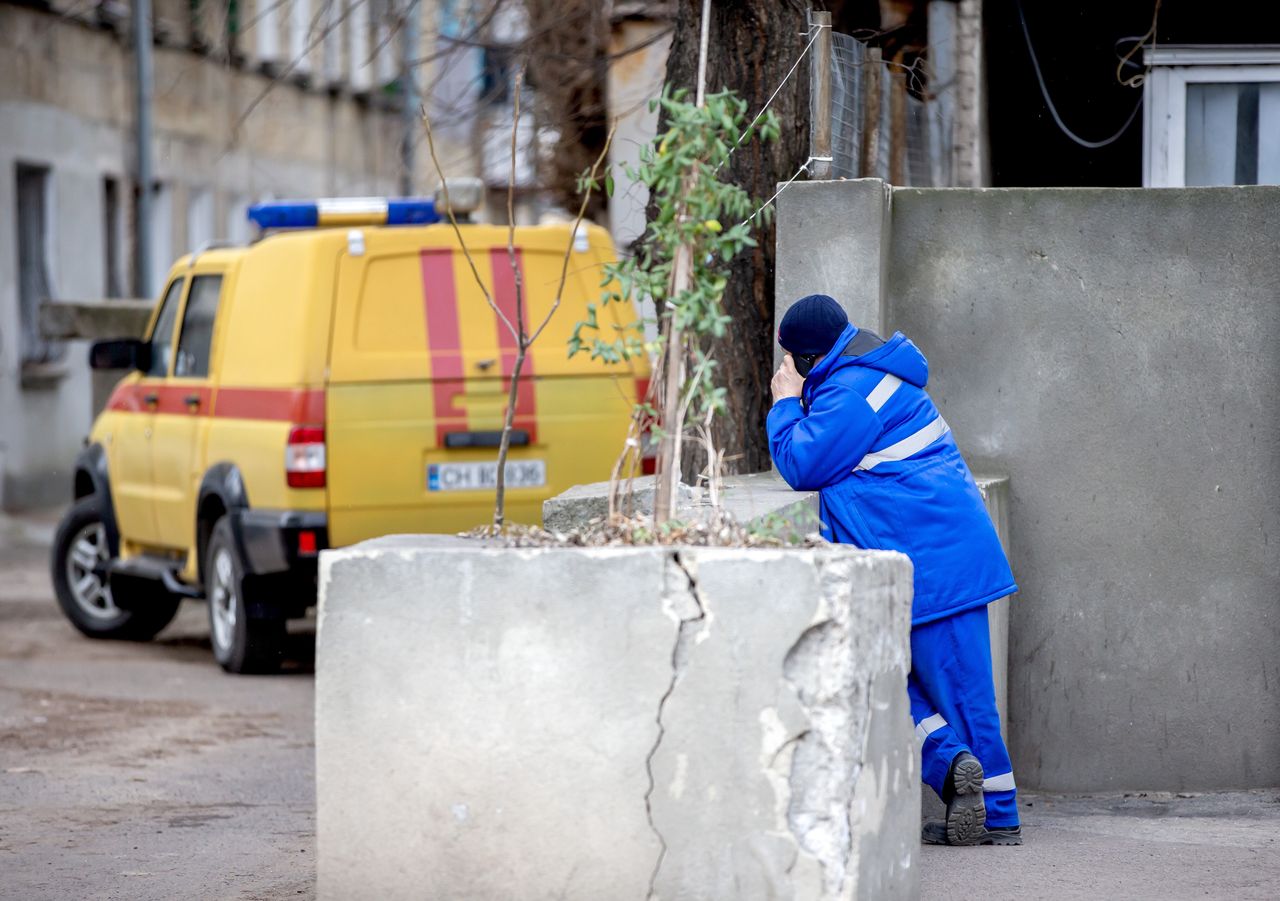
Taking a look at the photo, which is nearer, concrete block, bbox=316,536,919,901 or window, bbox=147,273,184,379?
concrete block, bbox=316,536,919,901

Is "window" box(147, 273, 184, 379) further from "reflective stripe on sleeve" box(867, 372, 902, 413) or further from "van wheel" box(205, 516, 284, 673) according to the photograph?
"reflective stripe on sleeve" box(867, 372, 902, 413)

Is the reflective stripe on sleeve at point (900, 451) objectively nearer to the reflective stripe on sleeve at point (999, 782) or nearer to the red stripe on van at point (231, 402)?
the reflective stripe on sleeve at point (999, 782)

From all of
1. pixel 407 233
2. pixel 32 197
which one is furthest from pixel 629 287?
pixel 32 197

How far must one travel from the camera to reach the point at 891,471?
5.60m

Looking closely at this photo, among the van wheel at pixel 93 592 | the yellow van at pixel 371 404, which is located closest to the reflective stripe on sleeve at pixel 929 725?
the yellow van at pixel 371 404

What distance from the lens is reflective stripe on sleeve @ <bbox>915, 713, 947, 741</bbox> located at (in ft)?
19.0

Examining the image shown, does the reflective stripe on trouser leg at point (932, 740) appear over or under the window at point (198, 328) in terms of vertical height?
under

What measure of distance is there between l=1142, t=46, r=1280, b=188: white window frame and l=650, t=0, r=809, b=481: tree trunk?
2.70 meters

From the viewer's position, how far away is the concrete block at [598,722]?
4.29 m

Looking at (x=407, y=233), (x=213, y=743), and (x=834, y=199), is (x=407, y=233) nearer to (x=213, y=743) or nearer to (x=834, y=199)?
(x=213, y=743)

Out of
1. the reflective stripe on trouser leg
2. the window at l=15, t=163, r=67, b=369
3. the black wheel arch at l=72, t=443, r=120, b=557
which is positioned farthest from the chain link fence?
the window at l=15, t=163, r=67, b=369

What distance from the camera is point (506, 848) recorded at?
4379mm

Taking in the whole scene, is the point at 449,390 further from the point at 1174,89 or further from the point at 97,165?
the point at 97,165

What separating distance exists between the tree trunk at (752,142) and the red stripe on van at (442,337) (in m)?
2.08
